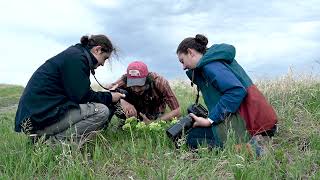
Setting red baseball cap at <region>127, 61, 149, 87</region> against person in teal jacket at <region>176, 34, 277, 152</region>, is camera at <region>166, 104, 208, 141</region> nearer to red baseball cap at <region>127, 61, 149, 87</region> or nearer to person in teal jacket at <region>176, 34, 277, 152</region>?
person in teal jacket at <region>176, 34, 277, 152</region>

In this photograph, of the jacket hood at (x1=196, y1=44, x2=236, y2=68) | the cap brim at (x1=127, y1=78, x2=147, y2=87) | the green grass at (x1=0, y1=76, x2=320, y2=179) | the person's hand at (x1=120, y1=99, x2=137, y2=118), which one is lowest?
the green grass at (x1=0, y1=76, x2=320, y2=179)

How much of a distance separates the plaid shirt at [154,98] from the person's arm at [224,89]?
5.20ft

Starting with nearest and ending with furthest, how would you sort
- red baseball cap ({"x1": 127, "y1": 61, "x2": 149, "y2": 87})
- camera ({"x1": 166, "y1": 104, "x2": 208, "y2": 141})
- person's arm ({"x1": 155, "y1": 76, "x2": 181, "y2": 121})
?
camera ({"x1": 166, "y1": 104, "x2": 208, "y2": 141}) < red baseball cap ({"x1": 127, "y1": 61, "x2": 149, "y2": 87}) < person's arm ({"x1": 155, "y1": 76, "x2": 181, "y2": 121})

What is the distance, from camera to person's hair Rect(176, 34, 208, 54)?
5.49 m

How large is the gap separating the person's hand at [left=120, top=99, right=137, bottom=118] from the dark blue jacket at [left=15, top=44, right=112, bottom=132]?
40.5 inches

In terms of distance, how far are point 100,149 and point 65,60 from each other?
0.98 metres

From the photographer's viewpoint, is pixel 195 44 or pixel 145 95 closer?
pixel 195 44

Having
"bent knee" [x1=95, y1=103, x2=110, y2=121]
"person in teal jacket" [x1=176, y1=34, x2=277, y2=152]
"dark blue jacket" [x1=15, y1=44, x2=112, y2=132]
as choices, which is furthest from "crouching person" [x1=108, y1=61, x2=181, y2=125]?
"person in teal jacket" [x1=176, y1=34, x2=277, y2=152]

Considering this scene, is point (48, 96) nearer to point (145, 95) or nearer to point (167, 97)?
point (145, 95)

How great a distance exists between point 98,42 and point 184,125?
1.32 meters

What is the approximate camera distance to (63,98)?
5.53 meters

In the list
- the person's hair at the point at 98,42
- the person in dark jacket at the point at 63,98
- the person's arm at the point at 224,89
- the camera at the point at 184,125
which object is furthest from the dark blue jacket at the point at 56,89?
the person's arm at the point at 224,89

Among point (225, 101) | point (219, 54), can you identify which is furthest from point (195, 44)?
point (225, 101)

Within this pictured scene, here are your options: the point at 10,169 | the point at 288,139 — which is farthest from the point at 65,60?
the point at 288,139
